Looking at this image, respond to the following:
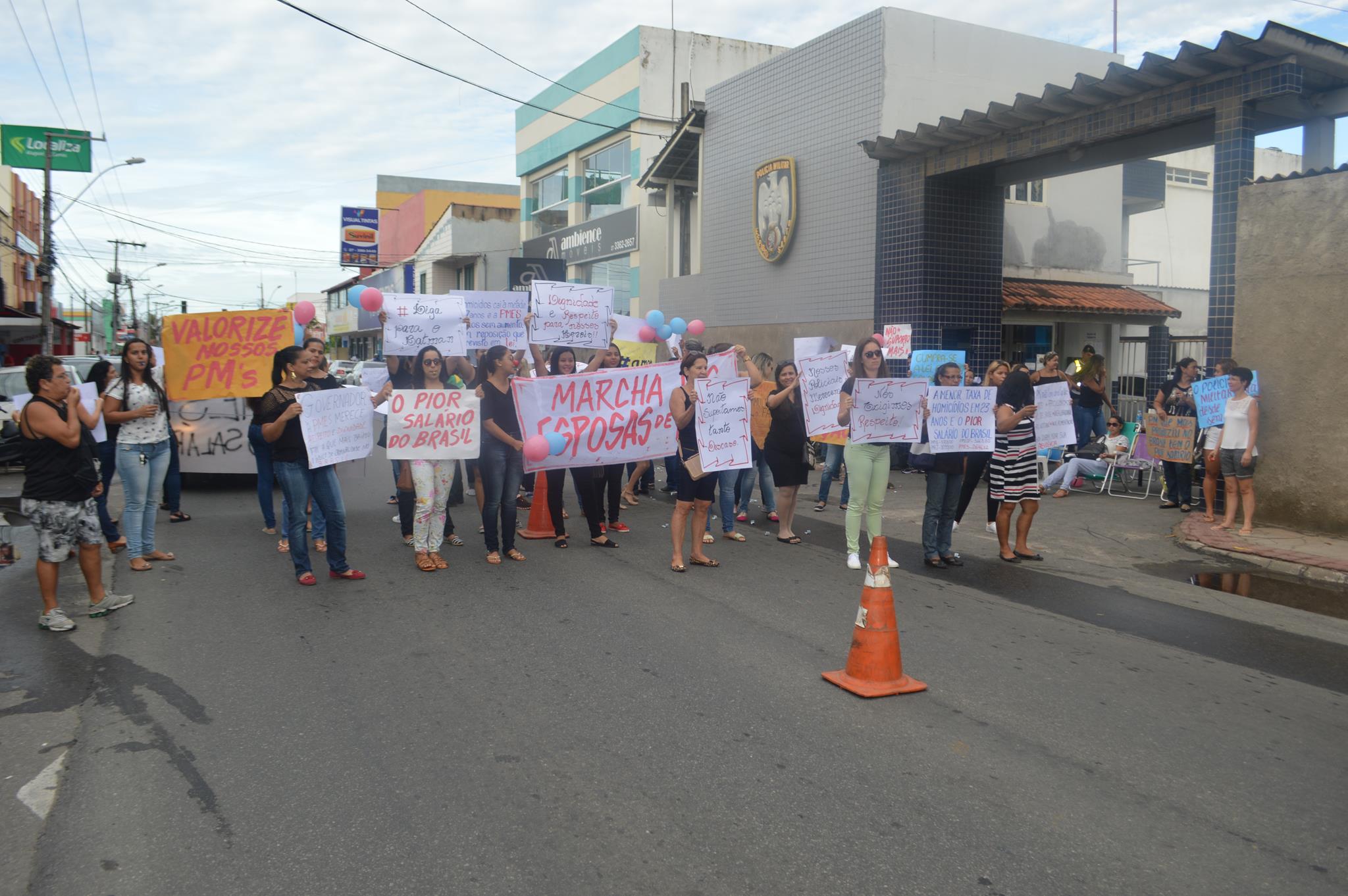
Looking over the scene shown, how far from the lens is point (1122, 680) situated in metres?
5.62

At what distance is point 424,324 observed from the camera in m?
9.80

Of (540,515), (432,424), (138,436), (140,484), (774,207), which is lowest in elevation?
(540,515)

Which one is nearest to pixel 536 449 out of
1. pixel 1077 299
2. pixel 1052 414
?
pixel 1052 414

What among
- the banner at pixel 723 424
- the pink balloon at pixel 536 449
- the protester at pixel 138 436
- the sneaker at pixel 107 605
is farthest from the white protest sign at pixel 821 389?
the sneaker at pixel 107 605

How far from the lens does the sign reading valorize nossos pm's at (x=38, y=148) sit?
33.0 m

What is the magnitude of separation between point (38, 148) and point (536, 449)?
111ft

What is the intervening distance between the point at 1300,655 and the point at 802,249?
539 inches

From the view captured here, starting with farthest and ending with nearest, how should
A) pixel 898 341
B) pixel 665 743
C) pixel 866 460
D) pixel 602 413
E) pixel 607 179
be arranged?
pixel 607 179
pixel 898 341
pixel 602 413
pixel 866 460
pixel 665 743

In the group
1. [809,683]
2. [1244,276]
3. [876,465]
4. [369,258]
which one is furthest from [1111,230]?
[369,258]

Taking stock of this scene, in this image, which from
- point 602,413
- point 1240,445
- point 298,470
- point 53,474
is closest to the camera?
point 53,474

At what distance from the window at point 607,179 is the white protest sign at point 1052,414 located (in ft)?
71.2

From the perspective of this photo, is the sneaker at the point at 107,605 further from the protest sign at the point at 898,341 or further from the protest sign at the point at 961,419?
the protest sign at the point at 898,341

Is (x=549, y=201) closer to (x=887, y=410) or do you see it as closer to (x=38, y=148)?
(x=38, y=148)

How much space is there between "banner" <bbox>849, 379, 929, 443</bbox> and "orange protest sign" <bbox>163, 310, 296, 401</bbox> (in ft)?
18.2
